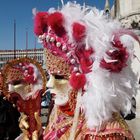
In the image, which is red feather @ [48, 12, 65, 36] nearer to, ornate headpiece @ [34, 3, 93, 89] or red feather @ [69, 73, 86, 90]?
ornate headpiece @ [34, 3, 93, 89]

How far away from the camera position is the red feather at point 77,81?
9.20 feet

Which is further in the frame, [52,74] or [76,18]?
[52,74]

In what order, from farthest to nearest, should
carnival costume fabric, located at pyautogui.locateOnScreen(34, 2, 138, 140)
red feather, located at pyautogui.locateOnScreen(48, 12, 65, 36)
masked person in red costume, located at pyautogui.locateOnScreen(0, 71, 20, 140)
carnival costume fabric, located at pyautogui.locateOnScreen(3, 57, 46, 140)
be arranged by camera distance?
1. masked person in red costume, located at pyautogui.locateOnScreen(0, 71, 20, 140)
2. carnival costume fabric, located at pyautogui.locateOnScreen(3, 57, 46, 140)
3. red feather, located at pyautogui.locateOnScreen(48, 12, 65, 36)
4. carnival costume fabric, located at pyautogui.locateOnScreen(34, 2, 138, 140)

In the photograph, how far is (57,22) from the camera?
284cm

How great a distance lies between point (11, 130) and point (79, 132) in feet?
13.3

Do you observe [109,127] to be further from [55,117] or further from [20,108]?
[20,108]

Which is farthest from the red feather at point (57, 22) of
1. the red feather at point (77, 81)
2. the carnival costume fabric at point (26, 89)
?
the carnival costume fabric at point (26, 89)

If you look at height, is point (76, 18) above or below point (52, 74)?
above

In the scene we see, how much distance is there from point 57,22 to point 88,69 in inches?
14.2

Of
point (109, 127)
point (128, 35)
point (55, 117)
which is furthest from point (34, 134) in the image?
point (128, 35)

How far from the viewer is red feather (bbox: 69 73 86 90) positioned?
9.20 feet

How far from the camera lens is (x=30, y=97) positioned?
3.85 m

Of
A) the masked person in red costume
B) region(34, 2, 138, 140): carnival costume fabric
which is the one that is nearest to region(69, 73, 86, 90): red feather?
region(34, 2, 138, 140): carnival costume fabric

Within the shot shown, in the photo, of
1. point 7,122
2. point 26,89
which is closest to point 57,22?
point 26,89
